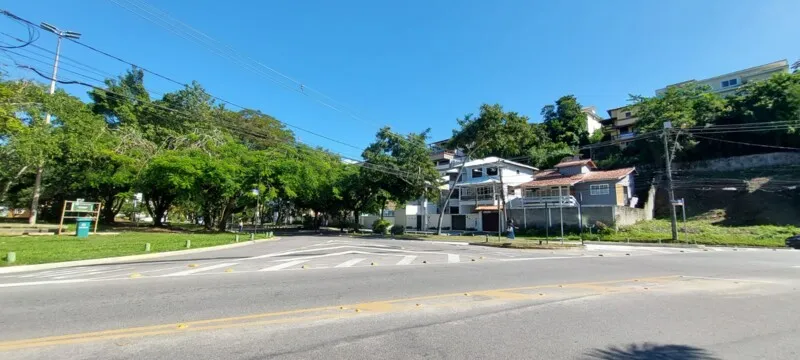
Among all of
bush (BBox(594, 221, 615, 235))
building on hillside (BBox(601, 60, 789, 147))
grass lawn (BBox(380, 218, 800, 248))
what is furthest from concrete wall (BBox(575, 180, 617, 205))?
building on hillside (BBox(601, 60, 789, 147))

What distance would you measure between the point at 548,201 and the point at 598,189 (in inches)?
240

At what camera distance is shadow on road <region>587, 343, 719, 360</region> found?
171 inches

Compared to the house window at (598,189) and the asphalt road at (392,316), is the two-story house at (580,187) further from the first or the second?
the asphalt road at (392,316)

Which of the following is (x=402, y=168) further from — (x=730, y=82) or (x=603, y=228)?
(x=730, y=82)

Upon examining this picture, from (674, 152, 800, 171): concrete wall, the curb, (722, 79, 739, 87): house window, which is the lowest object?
the curb

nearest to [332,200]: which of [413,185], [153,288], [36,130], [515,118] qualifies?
[413,185]

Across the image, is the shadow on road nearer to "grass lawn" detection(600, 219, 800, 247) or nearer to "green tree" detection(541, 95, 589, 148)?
"grass lawn" detection(600, 219, 800, 247)

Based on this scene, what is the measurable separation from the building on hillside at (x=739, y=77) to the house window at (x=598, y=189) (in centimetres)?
2876

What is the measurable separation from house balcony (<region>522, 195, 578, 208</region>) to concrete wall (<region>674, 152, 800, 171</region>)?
76.9 ft

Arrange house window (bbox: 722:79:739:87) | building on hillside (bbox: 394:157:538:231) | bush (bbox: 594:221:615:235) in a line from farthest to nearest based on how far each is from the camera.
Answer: house window (bbox: 722:79:739:87) < building on hillside (bbox: 394:157:538:231) < bush (bbox: 594:221:615:235)

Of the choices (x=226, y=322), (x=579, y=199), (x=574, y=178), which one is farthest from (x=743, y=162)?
(x=226, y=322)

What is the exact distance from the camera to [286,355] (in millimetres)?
4266

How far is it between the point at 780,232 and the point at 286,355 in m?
40.7

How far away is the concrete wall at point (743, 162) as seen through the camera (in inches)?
1729
